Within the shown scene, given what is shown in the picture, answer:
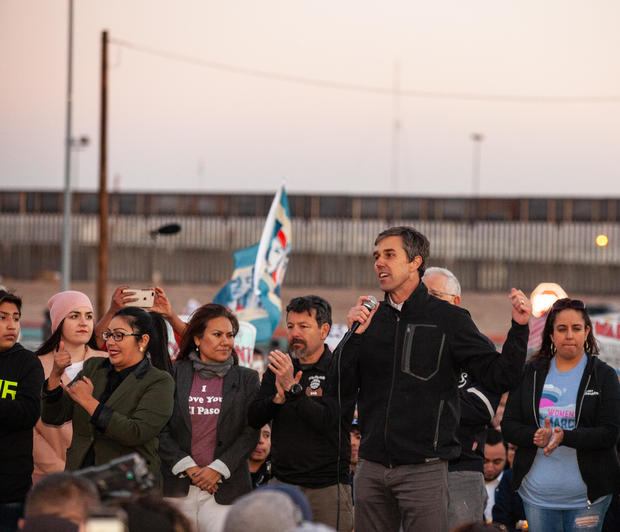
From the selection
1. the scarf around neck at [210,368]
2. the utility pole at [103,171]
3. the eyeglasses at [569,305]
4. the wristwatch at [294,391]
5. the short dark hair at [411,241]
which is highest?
the utility pole at [103,171]

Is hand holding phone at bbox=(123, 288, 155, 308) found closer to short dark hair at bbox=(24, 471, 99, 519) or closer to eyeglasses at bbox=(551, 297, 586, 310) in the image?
eyeglasses at bbox=(551, 297, 586, 310)

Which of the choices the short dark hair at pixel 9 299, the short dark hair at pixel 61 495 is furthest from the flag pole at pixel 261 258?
the short dark hair at pixel 61 495

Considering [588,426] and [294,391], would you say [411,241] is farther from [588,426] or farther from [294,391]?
[588,426]

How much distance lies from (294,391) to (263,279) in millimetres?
5447

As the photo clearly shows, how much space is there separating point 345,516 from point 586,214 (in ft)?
80.3

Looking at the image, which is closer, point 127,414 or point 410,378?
point 410,378

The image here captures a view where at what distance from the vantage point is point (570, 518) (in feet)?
18.5

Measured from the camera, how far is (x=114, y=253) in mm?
29734

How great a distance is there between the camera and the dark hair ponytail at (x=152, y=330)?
5762 millimetres

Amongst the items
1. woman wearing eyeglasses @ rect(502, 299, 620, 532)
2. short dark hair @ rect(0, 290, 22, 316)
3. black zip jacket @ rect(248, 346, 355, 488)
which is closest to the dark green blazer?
black zip jacket @ rect(248, 346, 355, 488)

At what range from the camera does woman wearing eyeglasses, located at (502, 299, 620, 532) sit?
562 cm

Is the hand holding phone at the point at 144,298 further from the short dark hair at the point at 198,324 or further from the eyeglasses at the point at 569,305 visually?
the eyeglasses at the point at 569,305

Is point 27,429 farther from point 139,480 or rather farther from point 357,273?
point 357,273

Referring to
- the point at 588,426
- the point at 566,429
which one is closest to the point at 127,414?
the point at 566,429
